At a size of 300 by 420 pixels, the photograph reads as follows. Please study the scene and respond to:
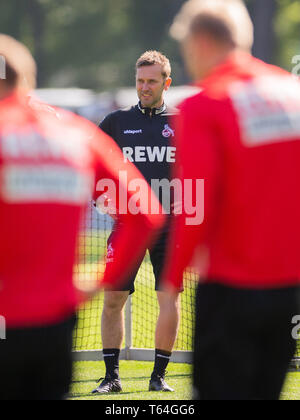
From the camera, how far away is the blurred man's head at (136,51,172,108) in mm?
7246

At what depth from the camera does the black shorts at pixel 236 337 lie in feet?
12.2

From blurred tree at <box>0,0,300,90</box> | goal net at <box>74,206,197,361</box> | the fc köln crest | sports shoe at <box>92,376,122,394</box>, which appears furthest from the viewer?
blurred tree at <box>0,0,300,90</box>

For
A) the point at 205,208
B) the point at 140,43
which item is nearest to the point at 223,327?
the point at 205,208

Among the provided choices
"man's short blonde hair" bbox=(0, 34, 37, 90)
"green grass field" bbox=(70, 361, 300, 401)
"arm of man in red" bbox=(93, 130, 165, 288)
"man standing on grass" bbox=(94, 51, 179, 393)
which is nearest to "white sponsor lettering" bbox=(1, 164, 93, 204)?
"arm of man in red" bbox=(93, 130, 165, 288)

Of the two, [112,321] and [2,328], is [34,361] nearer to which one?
[2,328]

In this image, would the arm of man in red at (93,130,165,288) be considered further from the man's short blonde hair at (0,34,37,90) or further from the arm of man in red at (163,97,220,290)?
the man's short blonde hair at (0,34,37,90)

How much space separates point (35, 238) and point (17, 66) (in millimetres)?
644

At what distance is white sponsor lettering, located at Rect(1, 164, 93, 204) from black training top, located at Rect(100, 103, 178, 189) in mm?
3587

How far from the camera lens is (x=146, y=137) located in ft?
23.7

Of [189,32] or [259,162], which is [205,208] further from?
[189,32]

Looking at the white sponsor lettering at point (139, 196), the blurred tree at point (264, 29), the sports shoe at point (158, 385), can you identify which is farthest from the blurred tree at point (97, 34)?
the white sponsor lettering at point (139, 196)

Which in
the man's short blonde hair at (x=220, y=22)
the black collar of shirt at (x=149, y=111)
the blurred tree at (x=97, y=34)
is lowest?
the man's short blonde hair at (x=220, y=22)

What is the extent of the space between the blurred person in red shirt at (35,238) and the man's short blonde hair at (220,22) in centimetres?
68

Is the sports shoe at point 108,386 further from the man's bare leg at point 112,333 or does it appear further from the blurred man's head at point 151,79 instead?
the blurred man's head at point 151,79
